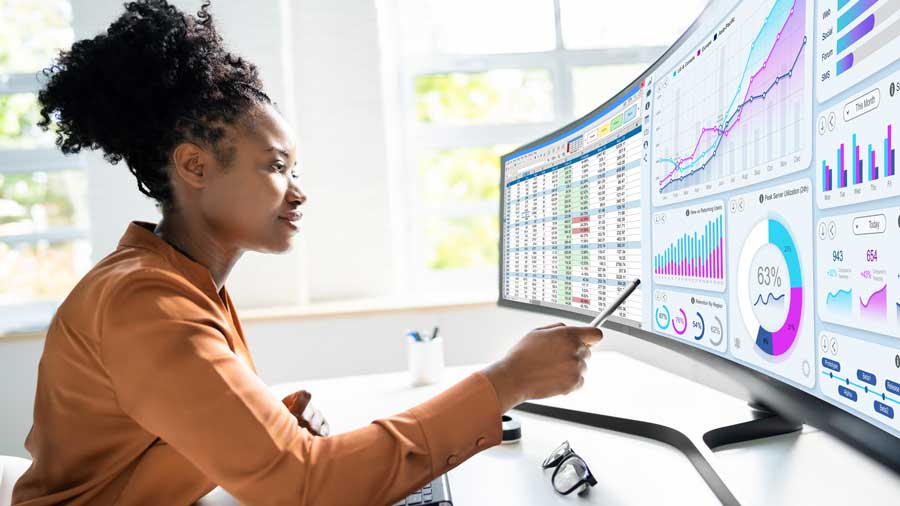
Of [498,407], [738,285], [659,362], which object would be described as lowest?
[659,362]

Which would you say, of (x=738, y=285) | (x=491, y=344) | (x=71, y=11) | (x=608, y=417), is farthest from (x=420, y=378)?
(x=71, y=11)

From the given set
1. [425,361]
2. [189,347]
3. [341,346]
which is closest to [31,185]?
[341,346]

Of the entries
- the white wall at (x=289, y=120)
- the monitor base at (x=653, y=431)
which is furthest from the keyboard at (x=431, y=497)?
the white wall at (x=289, y=120)

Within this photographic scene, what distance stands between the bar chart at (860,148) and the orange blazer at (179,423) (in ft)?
1.27

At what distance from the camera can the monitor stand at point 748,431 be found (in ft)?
2.73

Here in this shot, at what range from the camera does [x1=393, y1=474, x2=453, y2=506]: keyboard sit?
0.71 metres

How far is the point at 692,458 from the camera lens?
805 mm

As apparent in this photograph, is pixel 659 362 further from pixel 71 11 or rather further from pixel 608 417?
pixel 71 11

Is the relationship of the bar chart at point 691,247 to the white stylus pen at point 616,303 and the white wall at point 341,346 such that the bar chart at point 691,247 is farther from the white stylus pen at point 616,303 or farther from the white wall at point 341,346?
the white wall at point 341,346

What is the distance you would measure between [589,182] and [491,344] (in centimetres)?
107

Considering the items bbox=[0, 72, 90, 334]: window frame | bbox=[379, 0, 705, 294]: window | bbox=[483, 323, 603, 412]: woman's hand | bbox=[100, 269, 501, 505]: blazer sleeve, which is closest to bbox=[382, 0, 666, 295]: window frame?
bbox=[379, 0, 705, 294]: window

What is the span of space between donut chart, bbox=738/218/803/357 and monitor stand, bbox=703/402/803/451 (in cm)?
18

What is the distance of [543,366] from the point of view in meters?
0.73

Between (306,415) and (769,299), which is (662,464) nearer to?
(769,299)
